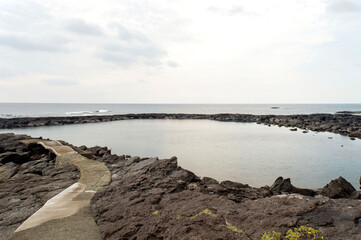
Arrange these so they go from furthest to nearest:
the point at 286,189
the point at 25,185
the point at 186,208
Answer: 1. the point at 25,185
2. the point at 286,189
3. the point at 186,208

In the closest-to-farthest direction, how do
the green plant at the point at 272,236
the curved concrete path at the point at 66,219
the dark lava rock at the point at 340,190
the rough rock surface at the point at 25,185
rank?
the green plant at the point at 272,236 → the curved concrete path at the point at 66,219 → the rough rock surface at the point at 25,185 → the dark lava rock at the point at 340,190

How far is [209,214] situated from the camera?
529 cm

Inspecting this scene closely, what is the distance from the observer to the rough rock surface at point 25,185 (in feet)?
23.0

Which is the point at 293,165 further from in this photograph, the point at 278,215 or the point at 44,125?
the point at 44,125

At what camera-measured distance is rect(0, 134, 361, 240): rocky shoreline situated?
4535mm

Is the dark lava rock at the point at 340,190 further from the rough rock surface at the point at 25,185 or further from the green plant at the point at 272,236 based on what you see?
the rough rock surface at the point at 25,185

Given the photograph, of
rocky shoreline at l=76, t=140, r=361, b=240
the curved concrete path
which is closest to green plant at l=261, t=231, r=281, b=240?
rocky shoreline at l=76, t=140, r=361, b=240

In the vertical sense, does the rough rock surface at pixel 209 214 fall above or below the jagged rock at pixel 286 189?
above

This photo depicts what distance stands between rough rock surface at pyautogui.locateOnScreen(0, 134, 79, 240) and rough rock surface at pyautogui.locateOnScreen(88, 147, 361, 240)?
7.44ft

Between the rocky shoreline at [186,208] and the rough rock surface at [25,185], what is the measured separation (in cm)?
3

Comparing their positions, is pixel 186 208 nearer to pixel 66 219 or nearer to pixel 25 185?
pixel 66 219

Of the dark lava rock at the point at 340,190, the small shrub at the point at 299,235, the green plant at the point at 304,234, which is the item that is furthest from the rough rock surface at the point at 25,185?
the dark lava rock at the point at 340,190

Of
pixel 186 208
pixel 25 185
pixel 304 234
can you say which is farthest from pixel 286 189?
pixel 25 185

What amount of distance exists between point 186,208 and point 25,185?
307 inches
